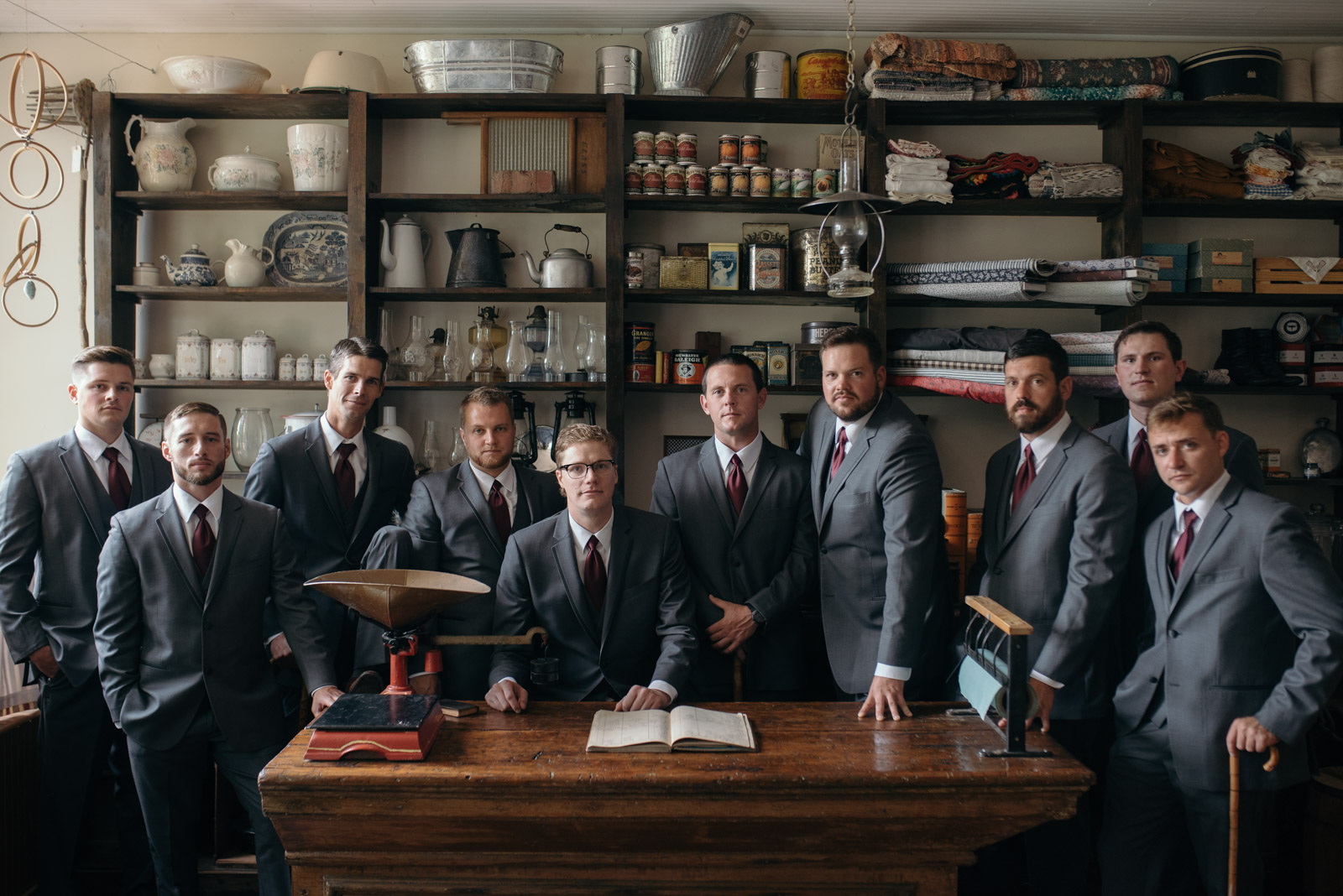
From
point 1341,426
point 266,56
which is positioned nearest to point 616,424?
point 266,56

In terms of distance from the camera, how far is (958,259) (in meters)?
4.21

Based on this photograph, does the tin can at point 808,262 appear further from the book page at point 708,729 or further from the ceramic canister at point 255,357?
the ceramic canister at point 255,357

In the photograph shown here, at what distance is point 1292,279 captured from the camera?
392 cm

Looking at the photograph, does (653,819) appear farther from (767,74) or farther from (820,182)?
(767,74)

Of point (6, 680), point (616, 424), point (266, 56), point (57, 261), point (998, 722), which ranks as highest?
point (266, 56)

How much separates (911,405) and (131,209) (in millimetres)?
3671

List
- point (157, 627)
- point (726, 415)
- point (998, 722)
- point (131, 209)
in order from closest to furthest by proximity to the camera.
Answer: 1. point (998, 722)
2. point (157, 627)
3. point (726, 415)
4. point (131, 209)

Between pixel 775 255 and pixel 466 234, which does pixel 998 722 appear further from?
pixel 466 234

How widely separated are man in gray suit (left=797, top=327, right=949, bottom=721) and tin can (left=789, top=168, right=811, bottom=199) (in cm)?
140

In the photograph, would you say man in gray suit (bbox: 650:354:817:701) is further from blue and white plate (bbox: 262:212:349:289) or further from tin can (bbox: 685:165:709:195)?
blue and white plate (bbox: 262:212:349:289)

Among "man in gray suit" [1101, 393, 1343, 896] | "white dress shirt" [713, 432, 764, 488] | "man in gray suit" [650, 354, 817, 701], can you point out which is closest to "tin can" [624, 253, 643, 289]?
"man in gray suit" [650, 354, 817, 701]

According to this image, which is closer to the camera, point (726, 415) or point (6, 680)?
point (726, 415)

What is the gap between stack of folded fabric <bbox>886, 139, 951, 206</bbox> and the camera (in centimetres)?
381

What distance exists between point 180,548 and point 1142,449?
276cm
